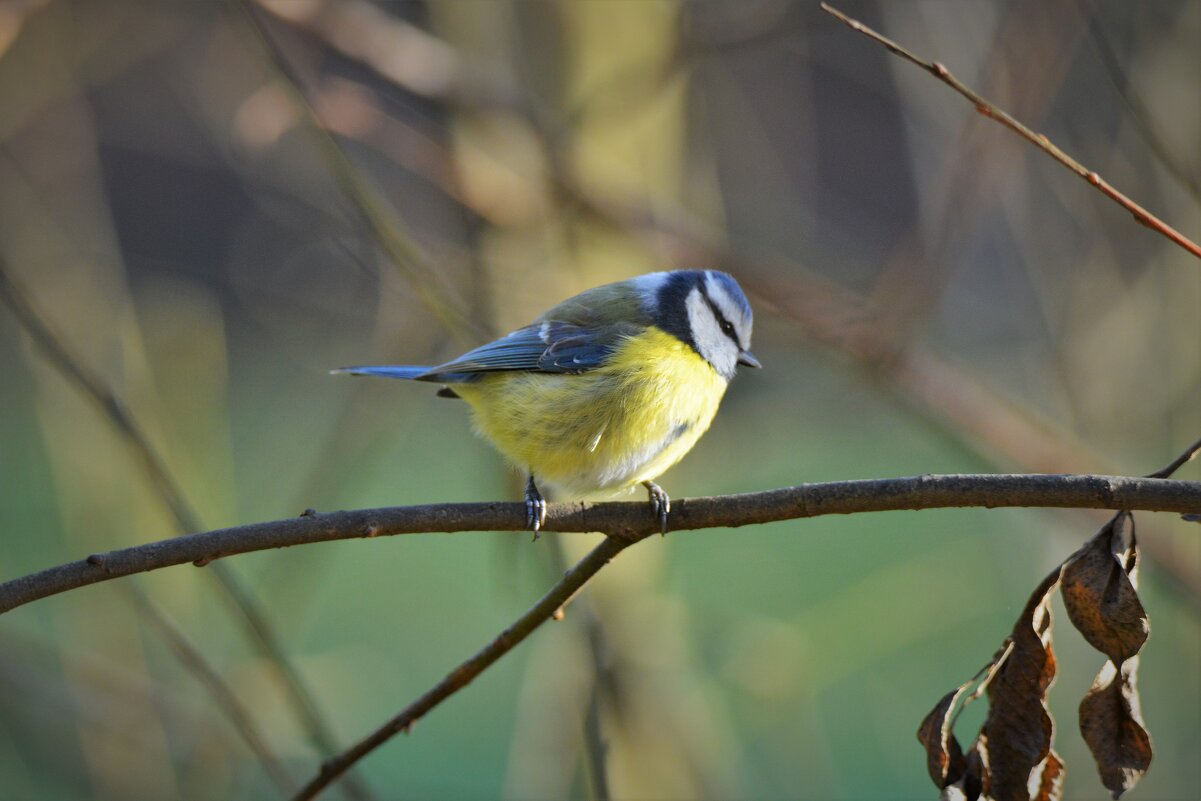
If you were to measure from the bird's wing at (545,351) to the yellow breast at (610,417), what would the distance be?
22mm

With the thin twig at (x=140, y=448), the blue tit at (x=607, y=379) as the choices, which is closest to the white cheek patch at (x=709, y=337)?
Result: the blue tit at (x=607, y=379)

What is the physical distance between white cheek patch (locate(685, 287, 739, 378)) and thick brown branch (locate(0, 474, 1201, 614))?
33.2 inches

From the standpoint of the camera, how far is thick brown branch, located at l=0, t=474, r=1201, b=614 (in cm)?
93

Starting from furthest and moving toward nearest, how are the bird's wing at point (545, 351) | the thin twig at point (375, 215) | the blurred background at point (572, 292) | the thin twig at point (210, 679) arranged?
the blurred background at point (572, 292) < the bird's wing at point (545, 351) < the thin twig at point (375, 215) < the thin twig at point (210, 679)

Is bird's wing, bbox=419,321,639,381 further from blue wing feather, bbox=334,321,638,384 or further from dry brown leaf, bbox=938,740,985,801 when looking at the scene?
dry brown leaf, bbox=938,740,985,801

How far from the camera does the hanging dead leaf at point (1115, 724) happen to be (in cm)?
93

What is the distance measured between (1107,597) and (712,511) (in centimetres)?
35

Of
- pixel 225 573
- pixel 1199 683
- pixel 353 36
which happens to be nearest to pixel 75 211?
pixel 353 36

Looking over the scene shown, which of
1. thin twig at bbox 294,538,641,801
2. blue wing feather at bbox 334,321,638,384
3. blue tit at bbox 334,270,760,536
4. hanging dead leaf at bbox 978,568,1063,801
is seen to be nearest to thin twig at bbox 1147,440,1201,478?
hanging dead leaf at bbox 978,568,1063,801

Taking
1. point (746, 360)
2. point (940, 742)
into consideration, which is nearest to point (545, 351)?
point (746, 360)

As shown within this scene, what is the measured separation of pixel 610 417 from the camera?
1.75 metres

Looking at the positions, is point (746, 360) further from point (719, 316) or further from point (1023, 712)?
point (1023, 712)

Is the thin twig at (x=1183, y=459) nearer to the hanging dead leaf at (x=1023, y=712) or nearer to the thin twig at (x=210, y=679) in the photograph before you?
the hanging dead leaf at (x=1023, y=712)

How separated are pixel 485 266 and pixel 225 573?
78 cm
